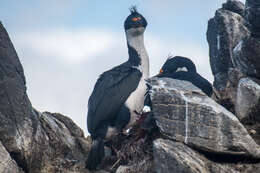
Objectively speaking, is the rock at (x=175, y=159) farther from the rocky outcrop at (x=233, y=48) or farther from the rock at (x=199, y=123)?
the rocky outcrop at (x=233, y=48)

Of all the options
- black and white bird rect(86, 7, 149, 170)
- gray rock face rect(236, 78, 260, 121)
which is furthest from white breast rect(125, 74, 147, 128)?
gray rock face rect(236, 78, 260, 121)

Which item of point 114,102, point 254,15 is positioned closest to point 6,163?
point 114,102

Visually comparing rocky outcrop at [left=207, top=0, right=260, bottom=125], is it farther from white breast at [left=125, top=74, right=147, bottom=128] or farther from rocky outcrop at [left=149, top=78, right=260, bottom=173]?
white breast at [left=125, top=74, right=147, bottom=128]

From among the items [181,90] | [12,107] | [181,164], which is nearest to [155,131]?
[181,90]

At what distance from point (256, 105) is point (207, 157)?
151cm

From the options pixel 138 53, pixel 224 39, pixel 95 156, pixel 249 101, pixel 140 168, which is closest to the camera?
pixel 140 168

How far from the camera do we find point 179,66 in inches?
461

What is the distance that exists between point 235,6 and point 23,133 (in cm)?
582

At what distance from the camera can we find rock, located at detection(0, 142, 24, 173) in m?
8.63

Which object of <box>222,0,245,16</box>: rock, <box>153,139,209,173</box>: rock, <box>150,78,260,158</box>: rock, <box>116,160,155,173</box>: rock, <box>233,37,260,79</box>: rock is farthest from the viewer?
<box>222,0,245,16</box>: rock

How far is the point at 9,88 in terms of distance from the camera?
9.27 metres

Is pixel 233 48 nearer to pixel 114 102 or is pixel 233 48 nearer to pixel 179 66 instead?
pixel 179 66

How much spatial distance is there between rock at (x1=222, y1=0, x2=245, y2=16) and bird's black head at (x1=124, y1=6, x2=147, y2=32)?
2.00 m

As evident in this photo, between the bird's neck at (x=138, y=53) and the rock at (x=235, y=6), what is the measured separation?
2.14m
